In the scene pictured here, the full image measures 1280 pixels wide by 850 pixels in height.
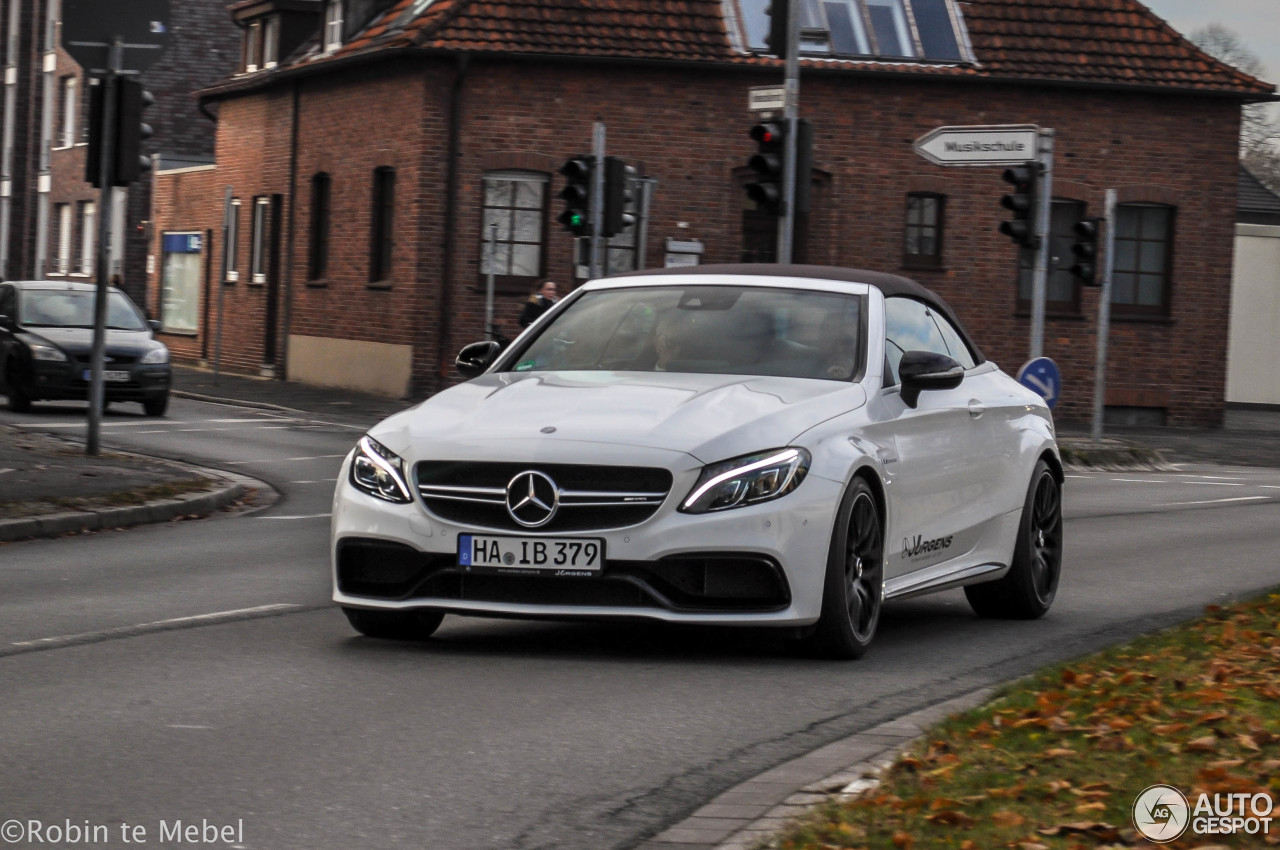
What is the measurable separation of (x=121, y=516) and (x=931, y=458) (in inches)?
282

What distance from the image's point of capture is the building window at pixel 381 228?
35062mm

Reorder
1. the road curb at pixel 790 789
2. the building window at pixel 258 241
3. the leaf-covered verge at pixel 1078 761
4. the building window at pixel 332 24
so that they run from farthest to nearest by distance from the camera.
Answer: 1. the building window at pixel 258 241
2. the building window at pixel 332 24
3. the road curb at pixel 790 789
4. the leaf-covered verge at pixel 1078 761

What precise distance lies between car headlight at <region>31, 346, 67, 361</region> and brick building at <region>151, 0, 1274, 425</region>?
8.30 meters

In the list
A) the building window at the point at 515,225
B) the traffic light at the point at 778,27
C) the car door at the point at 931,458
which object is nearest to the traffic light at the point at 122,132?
the traffic light at the point at 778,27

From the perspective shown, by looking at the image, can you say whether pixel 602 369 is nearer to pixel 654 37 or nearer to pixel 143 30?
pixel 143 30

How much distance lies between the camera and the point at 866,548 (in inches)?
320

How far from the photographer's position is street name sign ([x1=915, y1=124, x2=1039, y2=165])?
2180cm

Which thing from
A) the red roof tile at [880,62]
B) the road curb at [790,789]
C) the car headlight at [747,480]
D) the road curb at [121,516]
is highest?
the red roof tile at [880,62]

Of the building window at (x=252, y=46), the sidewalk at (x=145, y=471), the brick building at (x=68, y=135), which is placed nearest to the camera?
the sidewalk at (x=145, y=471)

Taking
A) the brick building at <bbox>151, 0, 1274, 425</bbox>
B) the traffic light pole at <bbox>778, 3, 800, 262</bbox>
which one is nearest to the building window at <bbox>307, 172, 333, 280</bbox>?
the brick building at <bbox>151, 0, 1274, 425</bbox>

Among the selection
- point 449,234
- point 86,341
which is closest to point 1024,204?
point 86,341

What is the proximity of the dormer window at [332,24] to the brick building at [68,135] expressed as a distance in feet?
42.9

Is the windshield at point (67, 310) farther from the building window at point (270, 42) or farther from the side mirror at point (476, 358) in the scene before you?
the side mirror at point (476, 358)

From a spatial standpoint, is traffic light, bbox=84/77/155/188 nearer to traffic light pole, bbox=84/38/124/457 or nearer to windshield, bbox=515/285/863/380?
traffic light pole, bbox=84/38/124/457
